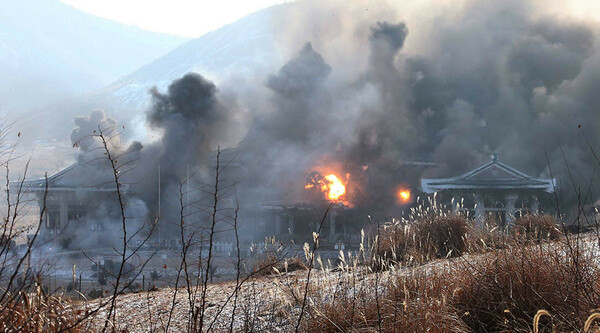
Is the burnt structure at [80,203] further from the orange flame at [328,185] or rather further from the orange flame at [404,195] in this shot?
the orange flame at [404,195]

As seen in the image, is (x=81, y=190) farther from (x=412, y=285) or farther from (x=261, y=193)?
(x=412, y=285)

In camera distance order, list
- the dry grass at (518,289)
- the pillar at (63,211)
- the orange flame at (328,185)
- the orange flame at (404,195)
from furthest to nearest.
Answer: the orange flame at (404,195) → the orange flame at (328,185) → the pillar at (63,211) → the dry grass at (518,289)

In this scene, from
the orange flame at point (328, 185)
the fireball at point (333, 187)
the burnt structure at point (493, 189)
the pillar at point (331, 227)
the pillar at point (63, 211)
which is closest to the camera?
the burnt structure at point (493, 189)

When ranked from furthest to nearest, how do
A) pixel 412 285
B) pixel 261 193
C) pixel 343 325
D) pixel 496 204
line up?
1. pixel 261 193
2. pixel 496 204
3. pixel 412 285
4. pixel 343 325

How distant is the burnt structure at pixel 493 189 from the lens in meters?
26.8

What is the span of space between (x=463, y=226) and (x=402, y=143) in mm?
27933

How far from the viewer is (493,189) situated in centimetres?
2694

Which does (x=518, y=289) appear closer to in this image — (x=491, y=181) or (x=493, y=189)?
(x=493, y=189)

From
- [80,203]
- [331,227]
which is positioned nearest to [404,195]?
[331,227]

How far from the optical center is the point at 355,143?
36.5 meters

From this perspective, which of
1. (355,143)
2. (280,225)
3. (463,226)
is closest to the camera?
(463,226)

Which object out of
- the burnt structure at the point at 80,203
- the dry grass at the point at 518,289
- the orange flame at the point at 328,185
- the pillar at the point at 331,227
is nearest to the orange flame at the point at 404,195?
the orange flame at the point at 328,185

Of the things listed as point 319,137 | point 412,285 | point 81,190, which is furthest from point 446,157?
point 412,285

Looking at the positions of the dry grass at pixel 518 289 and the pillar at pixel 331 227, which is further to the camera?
the pillar at pixel 331 227
